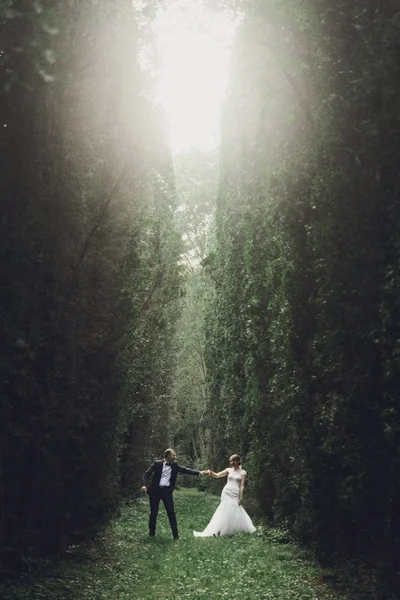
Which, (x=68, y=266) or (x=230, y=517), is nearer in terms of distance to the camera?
(x=68, y=266)

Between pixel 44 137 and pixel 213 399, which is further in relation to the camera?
pixel 213 399

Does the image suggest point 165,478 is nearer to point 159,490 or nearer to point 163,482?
point 163,482

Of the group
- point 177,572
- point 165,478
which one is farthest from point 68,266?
point 165,478

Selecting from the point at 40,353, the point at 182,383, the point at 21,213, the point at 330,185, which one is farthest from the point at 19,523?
the point at 182,383

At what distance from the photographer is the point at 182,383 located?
45.5 meters

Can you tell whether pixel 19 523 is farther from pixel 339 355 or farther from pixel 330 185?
pixel 330 185

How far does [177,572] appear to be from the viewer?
1189cm

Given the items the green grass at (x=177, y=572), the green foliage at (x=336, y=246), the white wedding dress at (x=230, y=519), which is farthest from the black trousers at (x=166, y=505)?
the green foliage at (x=336, y=246)

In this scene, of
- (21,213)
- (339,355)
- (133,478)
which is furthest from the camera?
(133,478)

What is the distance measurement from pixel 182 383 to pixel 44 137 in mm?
35803

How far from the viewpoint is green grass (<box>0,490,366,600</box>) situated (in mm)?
9625

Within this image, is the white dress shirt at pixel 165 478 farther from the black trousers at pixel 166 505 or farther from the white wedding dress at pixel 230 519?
the white wedding dress at pixel 230 519

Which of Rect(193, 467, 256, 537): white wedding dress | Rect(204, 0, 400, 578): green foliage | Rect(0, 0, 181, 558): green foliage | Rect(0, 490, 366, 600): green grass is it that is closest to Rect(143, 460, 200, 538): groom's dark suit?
Rect(0, 490, 366, 600): green grass

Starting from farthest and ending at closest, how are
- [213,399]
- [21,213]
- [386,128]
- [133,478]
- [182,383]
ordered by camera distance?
[182,383], [213,399], [133,478], [21,213], [386,128]
